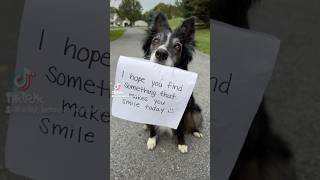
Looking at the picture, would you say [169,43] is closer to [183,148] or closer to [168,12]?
[168,12]

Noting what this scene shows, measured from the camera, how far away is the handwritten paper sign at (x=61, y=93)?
5.08ft

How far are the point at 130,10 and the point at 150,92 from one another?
0.32 meters

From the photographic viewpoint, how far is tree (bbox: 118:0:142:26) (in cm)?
156

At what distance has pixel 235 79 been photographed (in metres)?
1.59

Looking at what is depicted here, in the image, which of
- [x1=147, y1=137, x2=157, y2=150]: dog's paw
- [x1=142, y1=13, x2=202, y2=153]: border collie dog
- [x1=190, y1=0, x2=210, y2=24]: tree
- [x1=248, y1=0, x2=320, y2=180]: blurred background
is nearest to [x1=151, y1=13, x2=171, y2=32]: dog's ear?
[x1=142, y1=13, x2=202, y2=153]: border collie dog

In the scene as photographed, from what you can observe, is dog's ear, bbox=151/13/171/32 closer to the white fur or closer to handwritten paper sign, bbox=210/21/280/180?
handwritten paper sign, bbox=210/21/280/180

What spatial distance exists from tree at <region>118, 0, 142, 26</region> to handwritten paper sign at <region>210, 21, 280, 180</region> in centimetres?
28

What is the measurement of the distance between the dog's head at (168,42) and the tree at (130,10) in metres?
0.07

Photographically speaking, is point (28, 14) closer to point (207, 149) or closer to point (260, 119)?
point (207, 149)

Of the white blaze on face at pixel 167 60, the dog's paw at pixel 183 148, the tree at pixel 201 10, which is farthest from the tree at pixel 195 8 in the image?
the dog's paw at pixel 183 148

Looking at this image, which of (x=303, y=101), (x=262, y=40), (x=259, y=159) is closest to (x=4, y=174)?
(x=259, y=159)

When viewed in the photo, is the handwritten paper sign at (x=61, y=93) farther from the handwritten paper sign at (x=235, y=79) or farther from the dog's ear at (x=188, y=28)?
the handwritten paper sign at (x=235, y=79)

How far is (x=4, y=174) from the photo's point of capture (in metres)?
2.57

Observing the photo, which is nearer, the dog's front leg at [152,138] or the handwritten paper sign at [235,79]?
the handwritten paper sign at [235,79]
